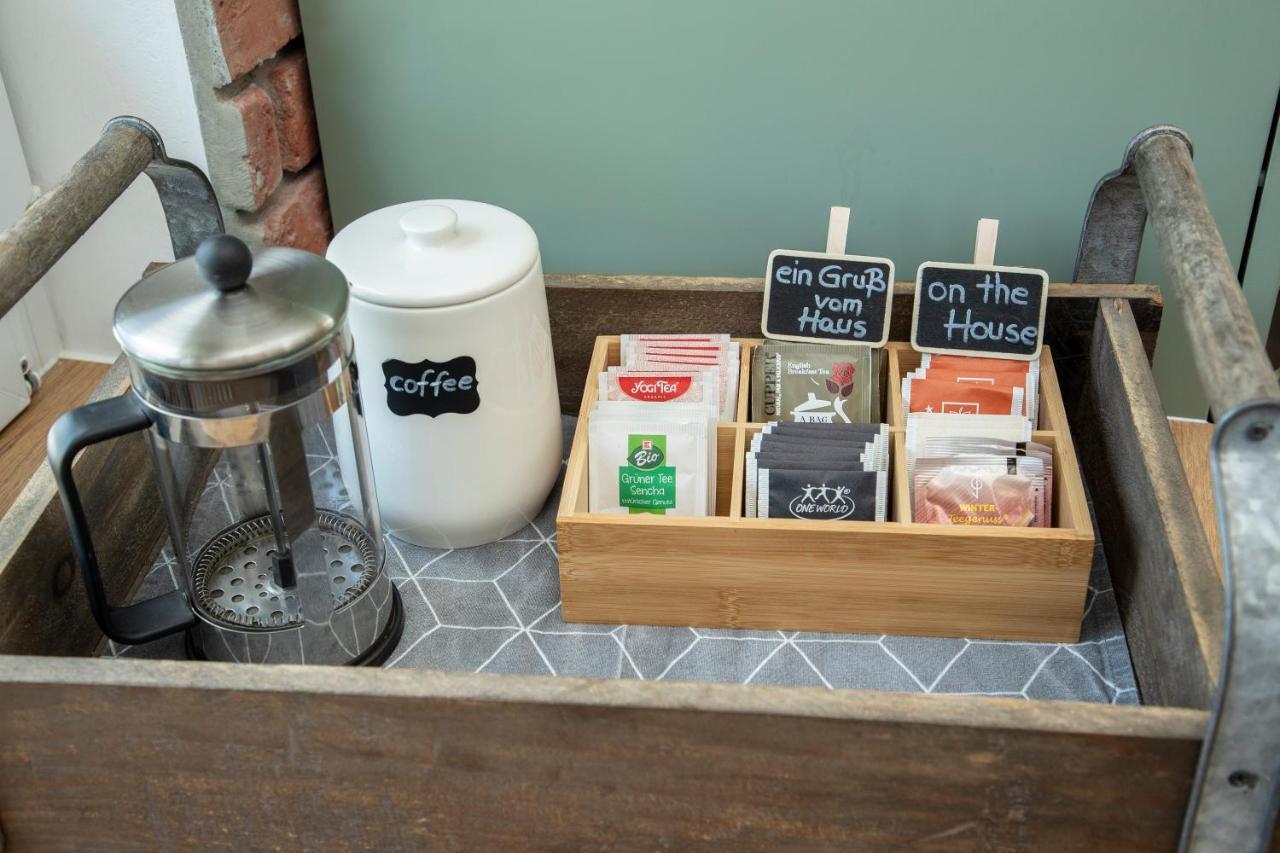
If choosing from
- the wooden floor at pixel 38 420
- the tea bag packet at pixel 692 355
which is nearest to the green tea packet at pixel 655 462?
the tea bag packet at pixel 692 355

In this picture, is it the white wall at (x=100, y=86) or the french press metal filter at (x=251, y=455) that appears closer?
the french press metal filter at (x=251, y=455)

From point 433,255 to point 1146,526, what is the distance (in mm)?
686

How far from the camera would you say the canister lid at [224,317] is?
0.88 meters

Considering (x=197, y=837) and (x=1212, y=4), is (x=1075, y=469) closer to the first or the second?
(x=1212, y=4)

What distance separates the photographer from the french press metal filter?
896mm

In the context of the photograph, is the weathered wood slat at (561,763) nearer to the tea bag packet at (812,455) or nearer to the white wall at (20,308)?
the tea bag packet at (812,455)

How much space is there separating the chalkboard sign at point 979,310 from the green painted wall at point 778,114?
0.18 m

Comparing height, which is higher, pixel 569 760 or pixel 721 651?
pixel 569 760

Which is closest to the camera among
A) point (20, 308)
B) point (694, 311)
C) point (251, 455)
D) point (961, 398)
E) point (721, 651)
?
point (251, 455)

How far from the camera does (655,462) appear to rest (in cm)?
124

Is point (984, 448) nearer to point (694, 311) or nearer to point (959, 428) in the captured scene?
point (959, 428)

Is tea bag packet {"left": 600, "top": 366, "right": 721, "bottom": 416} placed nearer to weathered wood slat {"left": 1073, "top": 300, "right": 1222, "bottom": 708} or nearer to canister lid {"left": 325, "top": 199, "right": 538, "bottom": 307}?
canister lid {"left": 325, "top": 199, "right": 538, "bottom": 307}

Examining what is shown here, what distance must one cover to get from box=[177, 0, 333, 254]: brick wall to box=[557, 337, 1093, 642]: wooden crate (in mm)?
520

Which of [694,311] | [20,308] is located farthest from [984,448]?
[20,308]
